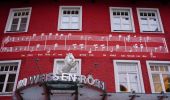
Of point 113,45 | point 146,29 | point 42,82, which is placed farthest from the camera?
point 146,29

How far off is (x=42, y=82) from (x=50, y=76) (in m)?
0.43

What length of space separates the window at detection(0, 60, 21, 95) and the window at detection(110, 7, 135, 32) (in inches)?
206

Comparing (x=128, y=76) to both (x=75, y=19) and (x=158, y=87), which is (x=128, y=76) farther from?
(x=75, y=19)

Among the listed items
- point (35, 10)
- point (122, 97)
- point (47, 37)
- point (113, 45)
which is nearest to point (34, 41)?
point (47, 37)

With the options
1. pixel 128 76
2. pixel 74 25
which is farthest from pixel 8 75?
pixel 128 76

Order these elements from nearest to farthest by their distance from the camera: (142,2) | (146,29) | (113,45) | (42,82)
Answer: (42,82)
(113,45)
(146,29)
(142,2)

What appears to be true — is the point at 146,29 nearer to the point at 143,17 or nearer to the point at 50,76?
the point at 143,17

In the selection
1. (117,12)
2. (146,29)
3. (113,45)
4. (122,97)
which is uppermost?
(117,12)

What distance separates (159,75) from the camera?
14.7 meters

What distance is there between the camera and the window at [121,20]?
16250mm

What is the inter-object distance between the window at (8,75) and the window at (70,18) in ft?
9.92

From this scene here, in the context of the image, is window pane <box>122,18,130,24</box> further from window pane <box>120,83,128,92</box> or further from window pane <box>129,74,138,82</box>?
window pane <box>120,83,128,92</box>

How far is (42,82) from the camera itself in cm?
1170

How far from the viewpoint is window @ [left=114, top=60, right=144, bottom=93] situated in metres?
14.1
